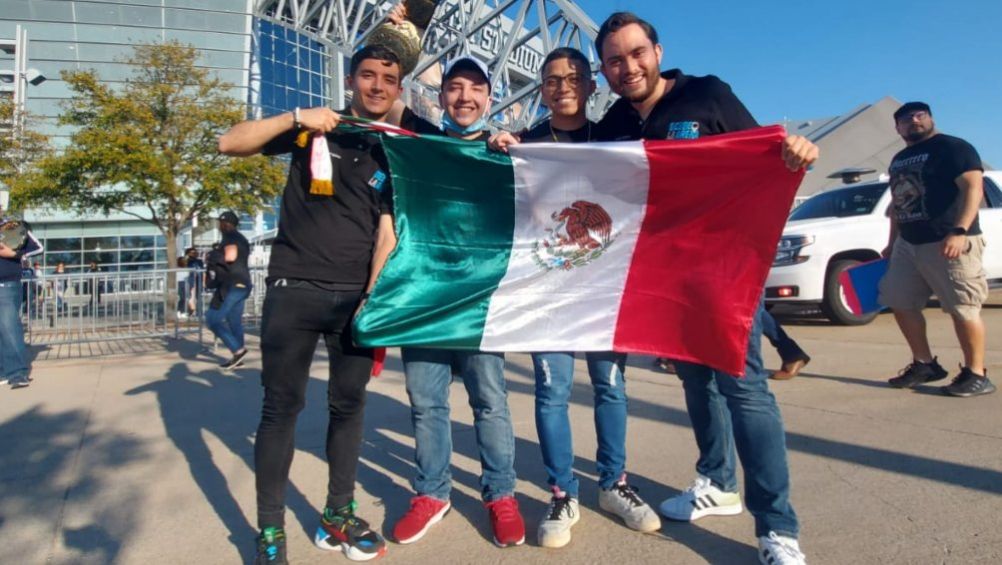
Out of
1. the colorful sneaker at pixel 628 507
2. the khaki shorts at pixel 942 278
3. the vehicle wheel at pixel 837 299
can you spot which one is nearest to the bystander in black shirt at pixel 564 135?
the colorful sneaker at pixel 628 507

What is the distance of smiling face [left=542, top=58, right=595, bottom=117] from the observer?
2947 millimetres

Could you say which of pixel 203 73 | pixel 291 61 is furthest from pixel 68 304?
pixel 291 61

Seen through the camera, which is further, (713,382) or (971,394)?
(971,394)

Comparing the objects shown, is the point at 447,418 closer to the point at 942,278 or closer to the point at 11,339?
the point at 942,278

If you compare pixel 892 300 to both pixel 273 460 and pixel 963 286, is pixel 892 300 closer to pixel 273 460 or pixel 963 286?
pixel 963 286

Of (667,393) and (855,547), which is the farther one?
(667,393)

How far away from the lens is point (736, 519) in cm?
284

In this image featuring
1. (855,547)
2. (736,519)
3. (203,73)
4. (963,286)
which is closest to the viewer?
(855,547)

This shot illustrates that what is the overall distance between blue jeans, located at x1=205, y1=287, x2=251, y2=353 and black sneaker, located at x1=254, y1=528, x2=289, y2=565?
544 centimetres

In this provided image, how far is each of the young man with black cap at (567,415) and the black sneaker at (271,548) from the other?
992mm

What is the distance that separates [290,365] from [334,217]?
23.8 inches

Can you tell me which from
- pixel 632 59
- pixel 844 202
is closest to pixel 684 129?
pixel 632 59

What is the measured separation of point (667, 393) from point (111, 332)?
8651 millimetres

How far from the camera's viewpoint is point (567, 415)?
2.94 m
